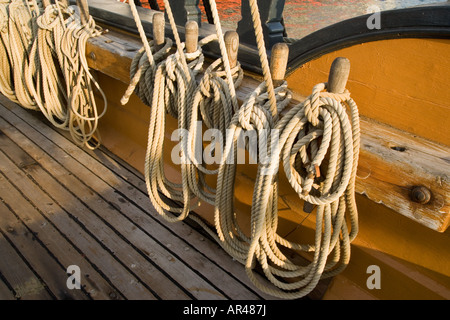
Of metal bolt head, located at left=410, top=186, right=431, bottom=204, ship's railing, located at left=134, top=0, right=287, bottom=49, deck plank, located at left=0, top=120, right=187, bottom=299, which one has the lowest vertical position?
deck plank, located at left=0, top=120, right=187, bottom=299

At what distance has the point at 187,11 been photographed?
2.40m

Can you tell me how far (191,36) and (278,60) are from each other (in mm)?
454

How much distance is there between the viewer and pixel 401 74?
120 centimetres

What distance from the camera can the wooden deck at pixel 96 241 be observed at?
1.67 meters

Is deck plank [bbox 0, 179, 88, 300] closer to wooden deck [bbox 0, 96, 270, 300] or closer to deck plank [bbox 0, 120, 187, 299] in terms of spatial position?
wooden deck [bbox 0, 96, 270, 300]

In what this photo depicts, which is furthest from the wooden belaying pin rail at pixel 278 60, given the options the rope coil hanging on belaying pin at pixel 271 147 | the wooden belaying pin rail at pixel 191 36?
the wooden belaying pin rail at pixel 191 36

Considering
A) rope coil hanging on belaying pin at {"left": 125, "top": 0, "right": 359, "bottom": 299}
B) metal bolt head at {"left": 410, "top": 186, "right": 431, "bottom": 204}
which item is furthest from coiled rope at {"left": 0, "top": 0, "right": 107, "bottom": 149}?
metal bolt head at {"left": 410, "top": 186, "right": 431, "bottom": 204}

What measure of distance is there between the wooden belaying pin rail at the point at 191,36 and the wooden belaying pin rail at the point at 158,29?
19cm

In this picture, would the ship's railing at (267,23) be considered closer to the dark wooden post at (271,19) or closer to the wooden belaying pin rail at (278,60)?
the dark wooden post at (271,19)

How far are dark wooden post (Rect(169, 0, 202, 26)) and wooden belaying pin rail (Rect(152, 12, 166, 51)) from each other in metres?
0.74

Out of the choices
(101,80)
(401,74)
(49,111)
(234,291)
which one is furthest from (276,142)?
(49,111)

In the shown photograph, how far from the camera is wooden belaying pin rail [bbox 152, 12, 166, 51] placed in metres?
1.59

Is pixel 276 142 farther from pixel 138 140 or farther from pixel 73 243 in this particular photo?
pixel 138 140
